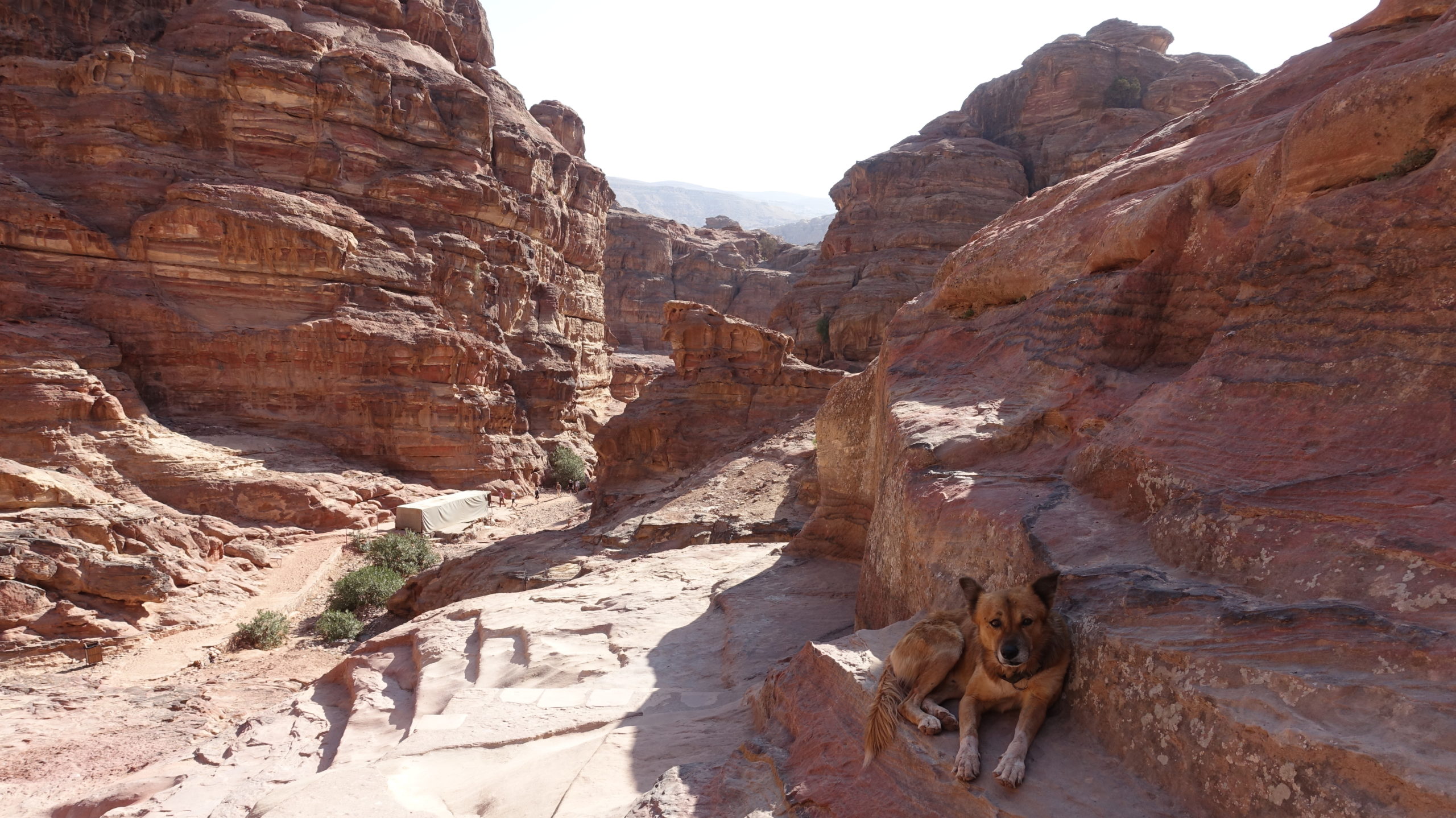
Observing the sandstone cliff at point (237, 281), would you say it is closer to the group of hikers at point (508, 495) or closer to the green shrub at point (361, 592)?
A: the group of hikers at point (508, 495)

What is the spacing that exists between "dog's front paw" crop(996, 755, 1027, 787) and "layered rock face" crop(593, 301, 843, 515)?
58.4ft

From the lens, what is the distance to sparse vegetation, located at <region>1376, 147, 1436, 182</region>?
12.4ft

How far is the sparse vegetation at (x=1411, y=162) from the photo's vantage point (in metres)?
3.77

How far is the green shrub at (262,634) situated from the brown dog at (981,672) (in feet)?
51.0

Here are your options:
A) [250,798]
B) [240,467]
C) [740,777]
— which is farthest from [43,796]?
[240,467]

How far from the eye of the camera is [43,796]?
340 inches

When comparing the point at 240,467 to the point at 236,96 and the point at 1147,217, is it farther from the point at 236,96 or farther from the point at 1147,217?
the point at 1147,217

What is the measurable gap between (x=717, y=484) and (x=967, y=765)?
12.5 m

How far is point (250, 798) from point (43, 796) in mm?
5938

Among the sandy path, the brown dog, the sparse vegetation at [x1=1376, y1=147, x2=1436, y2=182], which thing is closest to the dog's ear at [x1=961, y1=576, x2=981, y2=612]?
the brown dog

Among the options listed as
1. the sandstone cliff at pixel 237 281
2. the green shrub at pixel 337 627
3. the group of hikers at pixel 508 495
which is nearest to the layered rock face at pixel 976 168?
the group of hikers at pixel 508 495

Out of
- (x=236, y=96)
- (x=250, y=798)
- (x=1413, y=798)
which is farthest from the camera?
(x=236, y=96)

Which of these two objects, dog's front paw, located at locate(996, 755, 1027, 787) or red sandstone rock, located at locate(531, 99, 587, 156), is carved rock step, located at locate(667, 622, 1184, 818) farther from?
red sandstone rock, located at locate(531, 99, 587, 156)

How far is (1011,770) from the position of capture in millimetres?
2867
